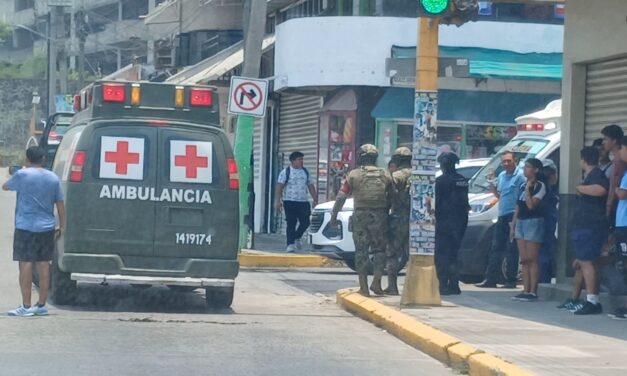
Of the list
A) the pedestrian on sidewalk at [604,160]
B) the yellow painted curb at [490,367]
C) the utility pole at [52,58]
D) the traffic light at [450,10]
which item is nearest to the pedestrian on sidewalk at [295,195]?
the pedestrian on sidewalk at [604,160]

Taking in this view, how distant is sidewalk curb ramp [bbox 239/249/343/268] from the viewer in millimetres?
19922

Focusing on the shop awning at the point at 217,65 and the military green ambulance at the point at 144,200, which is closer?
the military green ambulance at the point at 144,200

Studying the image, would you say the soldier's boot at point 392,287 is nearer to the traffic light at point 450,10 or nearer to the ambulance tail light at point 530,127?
the traffic light at point 450,10

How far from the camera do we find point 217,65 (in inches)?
1136

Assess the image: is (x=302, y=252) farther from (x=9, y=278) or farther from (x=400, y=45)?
(x=9, y=278)

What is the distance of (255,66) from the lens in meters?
20.6

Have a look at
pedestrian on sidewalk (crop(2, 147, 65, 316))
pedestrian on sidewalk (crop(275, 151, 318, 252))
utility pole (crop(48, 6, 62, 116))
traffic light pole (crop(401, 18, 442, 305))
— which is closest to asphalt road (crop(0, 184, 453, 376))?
pedestrian on sidewalk (crop(2, 147, 65, 316))

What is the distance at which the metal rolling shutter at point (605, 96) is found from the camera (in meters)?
14.3

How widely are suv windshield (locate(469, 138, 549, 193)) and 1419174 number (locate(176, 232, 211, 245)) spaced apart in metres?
5.68

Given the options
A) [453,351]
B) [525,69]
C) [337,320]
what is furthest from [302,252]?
[453,351]

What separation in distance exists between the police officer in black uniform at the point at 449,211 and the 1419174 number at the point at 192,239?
3.33m

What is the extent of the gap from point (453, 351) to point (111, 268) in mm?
4190

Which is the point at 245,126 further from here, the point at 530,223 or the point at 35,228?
the point at 35,228

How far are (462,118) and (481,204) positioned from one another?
6.09 m
